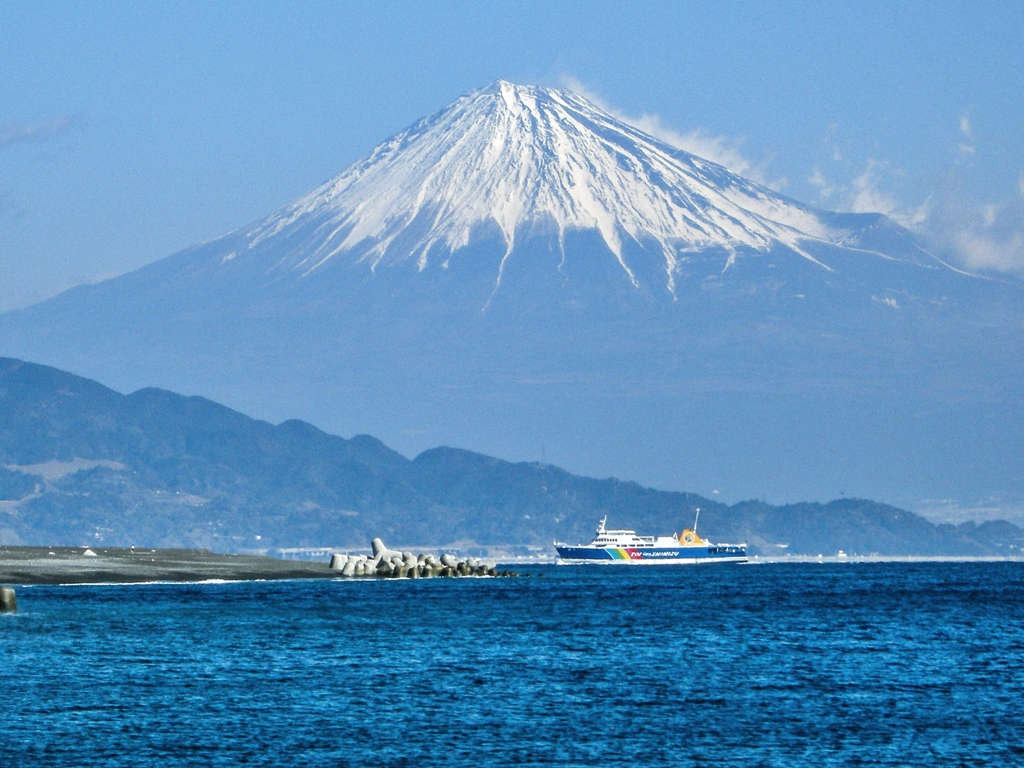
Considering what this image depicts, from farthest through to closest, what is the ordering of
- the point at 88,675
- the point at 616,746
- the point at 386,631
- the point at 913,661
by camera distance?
1. the point at 386,631
2. the point at 913,661
3. the point at 88,675
4. the point at 616,746

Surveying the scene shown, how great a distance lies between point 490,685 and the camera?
189 feet

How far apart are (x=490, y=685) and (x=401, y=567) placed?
285 feet

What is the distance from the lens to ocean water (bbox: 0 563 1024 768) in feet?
147

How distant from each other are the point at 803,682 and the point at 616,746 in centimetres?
1555

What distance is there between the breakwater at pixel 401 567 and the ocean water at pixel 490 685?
4514cm

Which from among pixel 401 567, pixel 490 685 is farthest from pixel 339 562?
pixel 490 685

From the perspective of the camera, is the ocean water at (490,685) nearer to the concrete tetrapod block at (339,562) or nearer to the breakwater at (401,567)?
the breakwater at (401,567)

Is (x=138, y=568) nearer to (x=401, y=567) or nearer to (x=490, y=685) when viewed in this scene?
(x=401, y=567)

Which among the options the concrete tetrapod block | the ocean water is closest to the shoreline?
the concrete tetrapod block

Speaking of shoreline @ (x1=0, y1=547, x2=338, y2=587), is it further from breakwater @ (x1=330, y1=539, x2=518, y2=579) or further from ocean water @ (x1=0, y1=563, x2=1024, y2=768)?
ocean water @ (x1=0, y1=563, x2=1024, y2=768)

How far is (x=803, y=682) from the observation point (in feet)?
196

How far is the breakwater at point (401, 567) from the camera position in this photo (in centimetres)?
14312

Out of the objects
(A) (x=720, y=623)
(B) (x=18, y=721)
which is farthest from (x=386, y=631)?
(B) (x=18, y=721)

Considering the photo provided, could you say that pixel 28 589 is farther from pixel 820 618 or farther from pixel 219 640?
pixel 820 618
